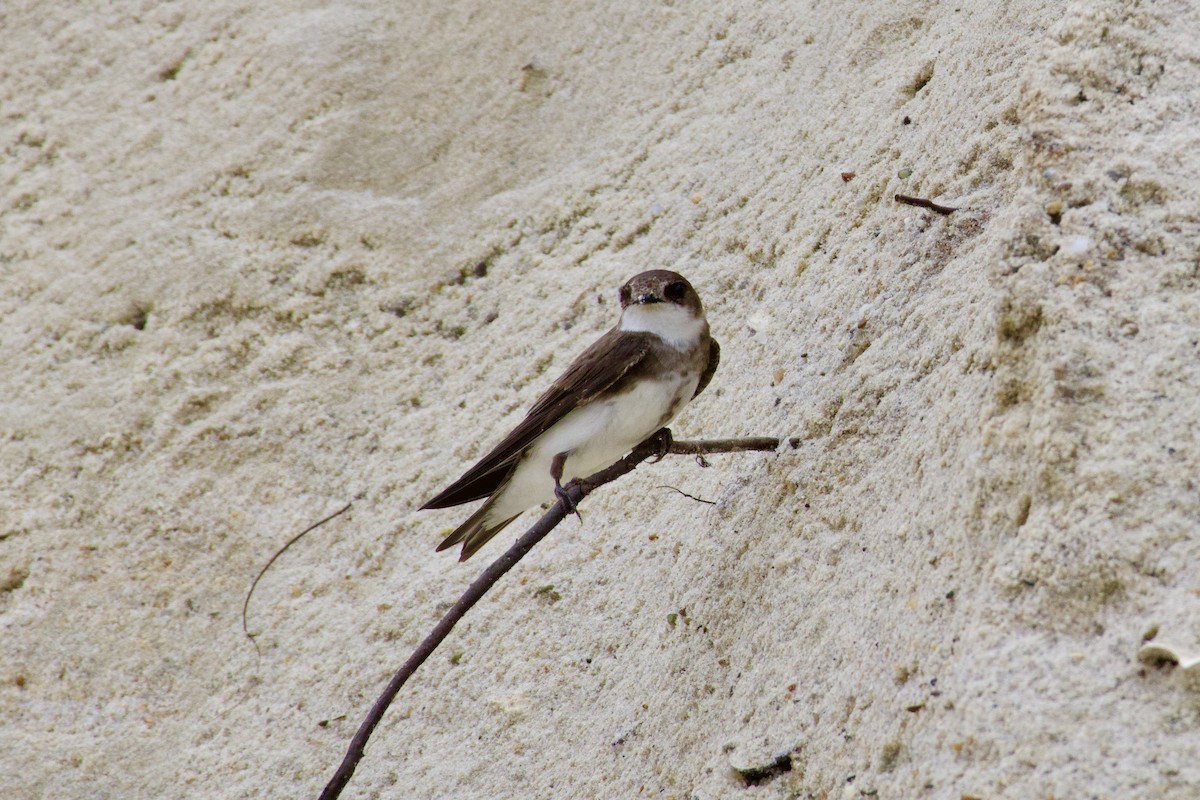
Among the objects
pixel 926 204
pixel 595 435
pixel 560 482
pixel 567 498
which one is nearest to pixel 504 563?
pixel 567 498

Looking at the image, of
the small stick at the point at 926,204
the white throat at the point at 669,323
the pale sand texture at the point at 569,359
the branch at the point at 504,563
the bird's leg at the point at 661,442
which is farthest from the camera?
the white throat at the point at 669,323

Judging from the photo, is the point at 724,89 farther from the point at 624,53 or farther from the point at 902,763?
the point at 902,763

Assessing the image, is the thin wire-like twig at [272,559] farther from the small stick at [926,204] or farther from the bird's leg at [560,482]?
the small stick at [926,204]

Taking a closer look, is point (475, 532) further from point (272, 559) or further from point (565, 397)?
point (272, 559)

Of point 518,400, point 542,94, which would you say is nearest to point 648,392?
point 518,400

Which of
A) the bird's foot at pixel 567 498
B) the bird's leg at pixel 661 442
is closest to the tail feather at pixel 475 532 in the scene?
the bird's foot at pixel 567 498

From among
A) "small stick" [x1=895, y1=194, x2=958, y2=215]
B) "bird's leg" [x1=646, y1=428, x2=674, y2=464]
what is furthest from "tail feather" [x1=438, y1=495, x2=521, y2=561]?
"small stick" [x1=895, y1=194, x2=958, y2=215]
